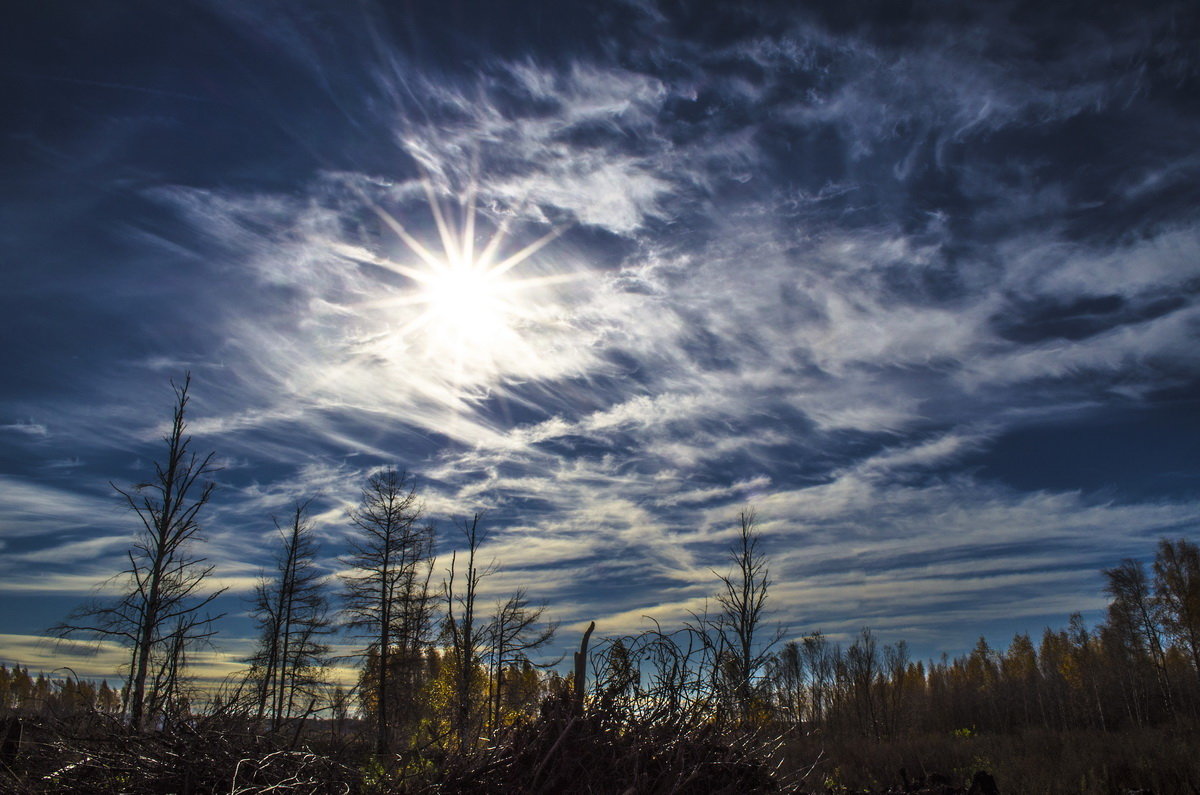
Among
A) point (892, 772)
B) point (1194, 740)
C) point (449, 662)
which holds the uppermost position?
point (449, 662)

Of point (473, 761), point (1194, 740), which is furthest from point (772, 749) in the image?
point (1194, 740)

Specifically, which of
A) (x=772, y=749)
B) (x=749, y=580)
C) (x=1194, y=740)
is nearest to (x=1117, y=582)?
(x=1194, y=740)

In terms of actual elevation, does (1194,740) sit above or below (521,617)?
below

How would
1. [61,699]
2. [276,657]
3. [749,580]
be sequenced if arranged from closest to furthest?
Result: [61,699] < [749,580] < [276,657]

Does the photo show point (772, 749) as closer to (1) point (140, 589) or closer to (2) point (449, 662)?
(1) point (140, 589)

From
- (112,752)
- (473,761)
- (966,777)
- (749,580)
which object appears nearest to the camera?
(473,761)

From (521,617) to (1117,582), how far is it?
52651mm

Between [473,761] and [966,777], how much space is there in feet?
86.7

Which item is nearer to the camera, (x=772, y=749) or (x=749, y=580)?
(x=772, y=749)

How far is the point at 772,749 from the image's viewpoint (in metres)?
5.12

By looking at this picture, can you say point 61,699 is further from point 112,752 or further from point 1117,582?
point 1117,582

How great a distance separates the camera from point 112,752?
4582mm

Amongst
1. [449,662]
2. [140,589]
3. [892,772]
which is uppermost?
[140,589]

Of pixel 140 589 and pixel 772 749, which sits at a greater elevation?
pixel 140 589
